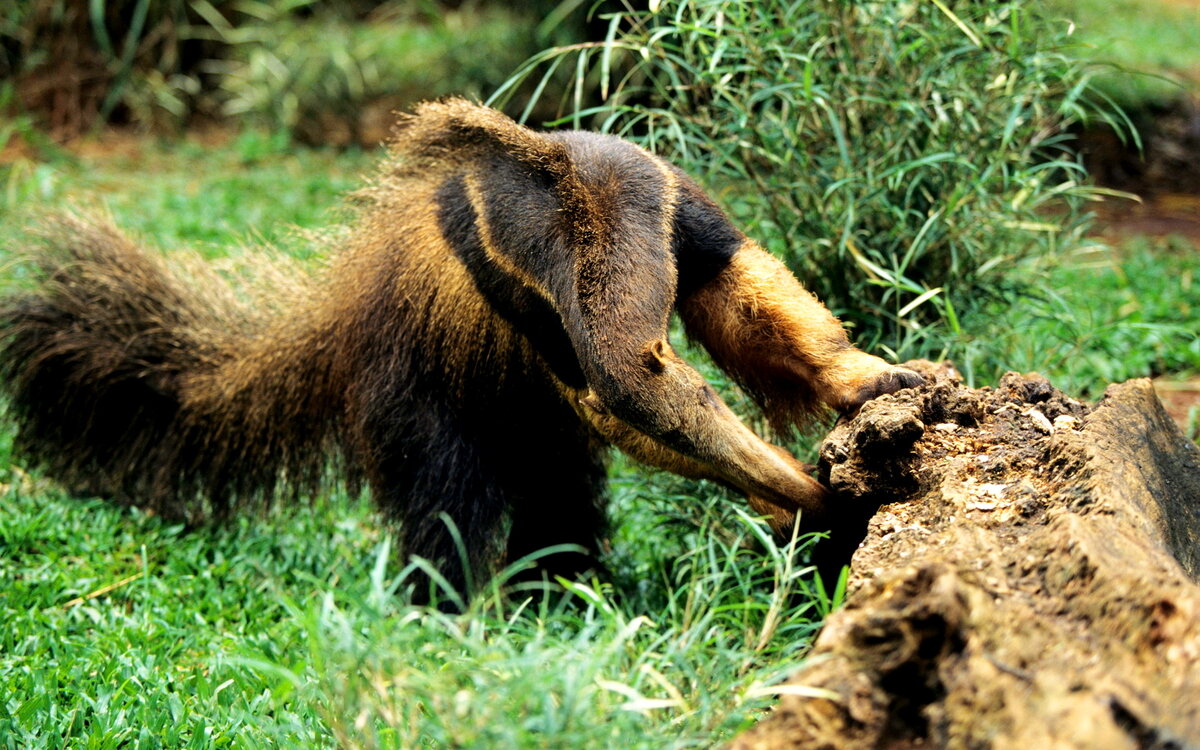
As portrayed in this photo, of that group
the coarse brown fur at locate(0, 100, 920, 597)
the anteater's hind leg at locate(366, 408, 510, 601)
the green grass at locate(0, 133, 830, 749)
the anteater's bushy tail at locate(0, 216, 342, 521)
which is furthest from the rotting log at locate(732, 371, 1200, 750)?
the anteater's bushy tail at locate(0, 216, 342, 521)

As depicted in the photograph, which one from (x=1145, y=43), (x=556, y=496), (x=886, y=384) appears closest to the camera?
(x=886, y=384)

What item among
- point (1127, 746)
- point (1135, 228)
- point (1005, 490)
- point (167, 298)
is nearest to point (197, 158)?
point (167, 298)

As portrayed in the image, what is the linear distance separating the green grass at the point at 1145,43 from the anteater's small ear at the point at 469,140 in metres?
3.97

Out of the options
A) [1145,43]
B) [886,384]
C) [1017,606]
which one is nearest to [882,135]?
[886,384]

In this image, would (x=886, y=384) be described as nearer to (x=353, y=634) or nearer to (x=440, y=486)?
(x=440, y=486)

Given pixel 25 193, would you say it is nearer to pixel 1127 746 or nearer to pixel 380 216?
pixel 380 216

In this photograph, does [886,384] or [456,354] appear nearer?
[886,384]

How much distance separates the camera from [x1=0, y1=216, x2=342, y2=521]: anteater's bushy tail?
533cm

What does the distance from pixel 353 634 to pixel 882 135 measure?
12.0ft

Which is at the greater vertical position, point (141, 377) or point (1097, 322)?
point (1097, 322)

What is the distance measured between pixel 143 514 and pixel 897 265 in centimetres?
377

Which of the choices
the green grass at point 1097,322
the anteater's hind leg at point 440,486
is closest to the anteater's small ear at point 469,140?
the anteater's hind leg at point 440,486

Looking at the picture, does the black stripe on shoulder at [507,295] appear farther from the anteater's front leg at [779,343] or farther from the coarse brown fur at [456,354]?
the anteater's front leg at [779,343]

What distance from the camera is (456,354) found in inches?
173
